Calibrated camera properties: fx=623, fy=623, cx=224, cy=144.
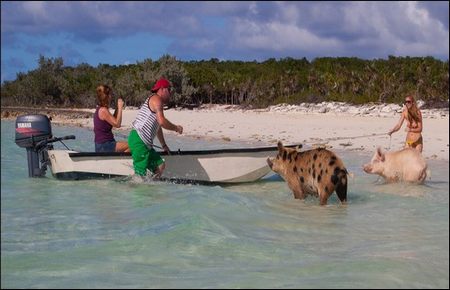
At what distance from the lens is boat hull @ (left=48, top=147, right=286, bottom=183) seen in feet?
34.6

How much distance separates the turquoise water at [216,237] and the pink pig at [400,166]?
0.55ft

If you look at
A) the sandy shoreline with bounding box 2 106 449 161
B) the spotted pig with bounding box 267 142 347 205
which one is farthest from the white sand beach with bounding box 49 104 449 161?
the spotted pig with bounding box 267 142 347 205

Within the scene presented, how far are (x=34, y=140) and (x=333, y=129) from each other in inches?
524

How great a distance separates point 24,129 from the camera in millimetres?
10750

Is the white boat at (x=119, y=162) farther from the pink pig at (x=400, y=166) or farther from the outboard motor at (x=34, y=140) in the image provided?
the pink pig at (x=400, y=166)

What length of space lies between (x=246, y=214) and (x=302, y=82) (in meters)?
39.2

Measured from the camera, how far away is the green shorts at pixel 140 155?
9.96 meters

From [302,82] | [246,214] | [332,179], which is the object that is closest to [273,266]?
[246,214]

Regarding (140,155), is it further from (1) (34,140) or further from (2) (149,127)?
(1) (34,140)

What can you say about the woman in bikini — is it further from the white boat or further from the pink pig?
the white boat

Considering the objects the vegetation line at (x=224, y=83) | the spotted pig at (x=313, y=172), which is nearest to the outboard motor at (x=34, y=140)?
the spotted pig at (x=313, y=172)

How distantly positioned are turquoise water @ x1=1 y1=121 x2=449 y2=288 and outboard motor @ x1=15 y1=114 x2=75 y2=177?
0.50m

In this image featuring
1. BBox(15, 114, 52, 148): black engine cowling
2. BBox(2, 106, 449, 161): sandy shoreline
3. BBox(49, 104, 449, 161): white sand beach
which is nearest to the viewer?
BBox(15, 114, 52, 148): black engine cowling

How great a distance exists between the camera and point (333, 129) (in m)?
21.9
